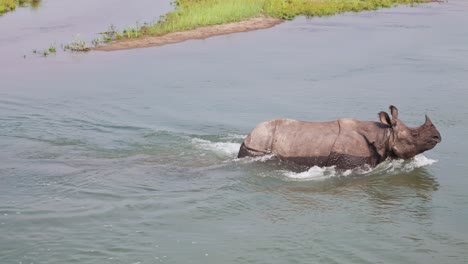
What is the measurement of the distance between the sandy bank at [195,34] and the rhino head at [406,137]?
64.7ft

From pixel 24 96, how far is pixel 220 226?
12.0 m

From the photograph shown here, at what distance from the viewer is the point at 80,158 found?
578 inches

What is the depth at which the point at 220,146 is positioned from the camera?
602 inches

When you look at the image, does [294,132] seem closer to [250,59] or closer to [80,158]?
[80,158]

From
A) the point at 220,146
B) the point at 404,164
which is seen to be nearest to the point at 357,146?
the point at 404,164

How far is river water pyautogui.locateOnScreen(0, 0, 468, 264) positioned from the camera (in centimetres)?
1041

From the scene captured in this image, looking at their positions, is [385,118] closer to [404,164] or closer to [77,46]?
[404,164]

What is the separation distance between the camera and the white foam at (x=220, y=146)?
14731mm

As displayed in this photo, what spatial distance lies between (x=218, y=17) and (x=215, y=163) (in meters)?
24.3

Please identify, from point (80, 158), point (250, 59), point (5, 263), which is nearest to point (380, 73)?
point (250, 59)

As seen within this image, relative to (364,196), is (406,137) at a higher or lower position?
higher

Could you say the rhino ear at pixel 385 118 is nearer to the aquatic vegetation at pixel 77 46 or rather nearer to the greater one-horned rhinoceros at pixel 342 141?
the greater one-horned rhinoceros at pixel 342 141

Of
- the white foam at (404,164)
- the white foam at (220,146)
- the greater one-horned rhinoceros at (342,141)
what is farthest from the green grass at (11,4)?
the white foam at (404,164)

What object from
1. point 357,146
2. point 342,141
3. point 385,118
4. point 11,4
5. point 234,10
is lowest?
point 357,146
